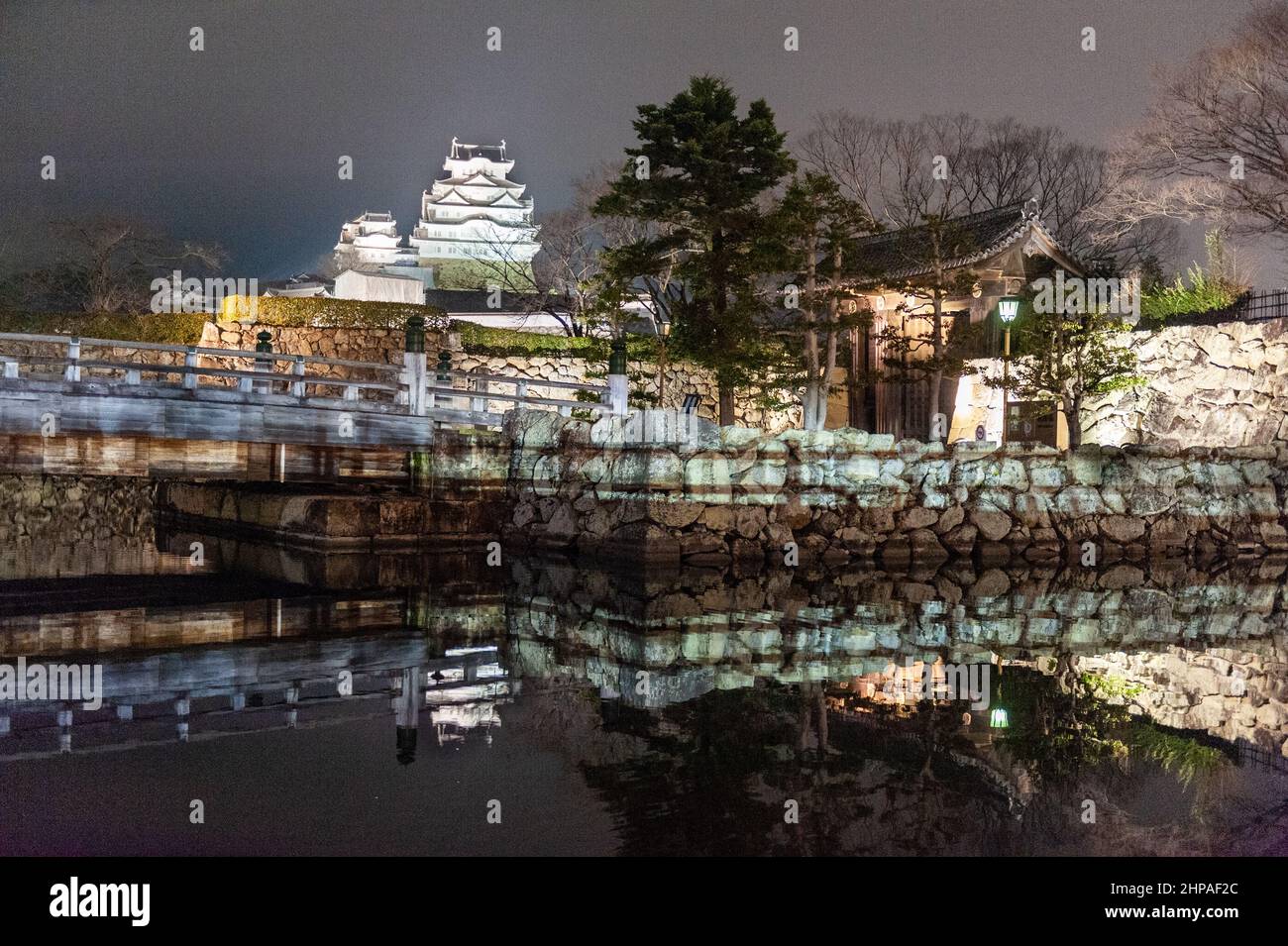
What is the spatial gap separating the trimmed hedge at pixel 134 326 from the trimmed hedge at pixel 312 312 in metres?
1.27

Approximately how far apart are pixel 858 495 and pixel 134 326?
2252cm

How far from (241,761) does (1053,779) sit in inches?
151

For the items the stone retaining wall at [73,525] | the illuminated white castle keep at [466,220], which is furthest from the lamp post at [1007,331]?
the illuminated white castle keep at [466,220]

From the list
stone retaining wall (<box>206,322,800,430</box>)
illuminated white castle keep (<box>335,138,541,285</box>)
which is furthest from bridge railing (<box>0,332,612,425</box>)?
illuminated white castle keep (<box>335,138,541,285</box>)

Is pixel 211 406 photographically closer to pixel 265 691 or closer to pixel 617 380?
pixel 617 380

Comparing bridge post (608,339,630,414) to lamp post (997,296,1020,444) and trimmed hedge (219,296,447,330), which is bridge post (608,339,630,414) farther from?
trimmed hedge (219,296,447,330)

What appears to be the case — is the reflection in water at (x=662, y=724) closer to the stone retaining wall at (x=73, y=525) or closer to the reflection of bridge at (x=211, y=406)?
the stone retaining wall at (x=73, y=525)

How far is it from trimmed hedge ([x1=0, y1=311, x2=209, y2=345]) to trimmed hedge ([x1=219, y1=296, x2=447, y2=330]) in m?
1.27

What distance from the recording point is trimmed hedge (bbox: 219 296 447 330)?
28531 millimetres

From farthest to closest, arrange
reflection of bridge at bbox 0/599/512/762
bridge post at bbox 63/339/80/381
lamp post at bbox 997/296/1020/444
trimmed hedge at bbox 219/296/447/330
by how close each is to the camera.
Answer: trimmed hedge at bbox 219/296/447/330 → lamp post at bbox 997/296/1020/444 → bridge post at bbox 63/339/80/381 → reflection of bridge at bbox 0/599/512/762

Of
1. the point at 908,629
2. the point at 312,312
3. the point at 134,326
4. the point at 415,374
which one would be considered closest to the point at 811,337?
the point at 415,374

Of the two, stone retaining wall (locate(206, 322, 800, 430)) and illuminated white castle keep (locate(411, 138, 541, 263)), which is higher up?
illuminated white castle keep (locate(411, 138, 541, 263))

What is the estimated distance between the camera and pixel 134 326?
98.5 feet
